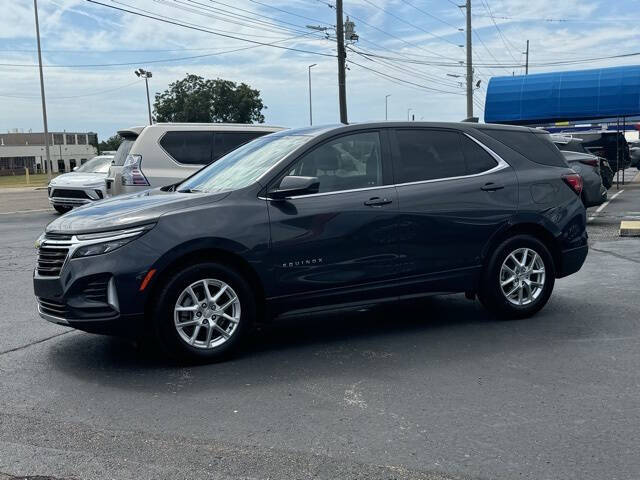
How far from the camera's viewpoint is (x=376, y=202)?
567cm

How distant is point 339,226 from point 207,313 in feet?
3.99

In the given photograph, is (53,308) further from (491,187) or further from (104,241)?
(491,187)

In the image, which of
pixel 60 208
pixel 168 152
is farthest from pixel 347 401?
pixel 60 208

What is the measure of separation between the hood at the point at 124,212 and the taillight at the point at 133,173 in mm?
5519

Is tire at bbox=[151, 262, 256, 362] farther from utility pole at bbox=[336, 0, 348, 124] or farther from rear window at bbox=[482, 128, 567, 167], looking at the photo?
utility pole at bbox=[336, 0, 348, 124]

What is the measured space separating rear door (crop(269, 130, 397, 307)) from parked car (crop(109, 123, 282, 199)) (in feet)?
18.3

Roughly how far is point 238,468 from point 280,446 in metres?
0.32

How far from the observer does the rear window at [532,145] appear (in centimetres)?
Answer: 647

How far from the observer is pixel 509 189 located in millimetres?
6262

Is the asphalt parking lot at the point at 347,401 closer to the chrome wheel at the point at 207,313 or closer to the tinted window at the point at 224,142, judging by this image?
the chrome wheel at the point at 207,313

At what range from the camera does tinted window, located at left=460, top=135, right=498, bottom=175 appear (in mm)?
6234

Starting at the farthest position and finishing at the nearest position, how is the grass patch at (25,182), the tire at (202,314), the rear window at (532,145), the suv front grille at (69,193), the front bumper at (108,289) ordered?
the grass patch at (25,182) → the suv front grille at (69,193) → the rear window at (532,145) → the tire at (202,314) → the front bumper at (108,289)

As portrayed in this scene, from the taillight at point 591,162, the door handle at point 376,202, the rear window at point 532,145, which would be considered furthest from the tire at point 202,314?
the taillight at point 591,162

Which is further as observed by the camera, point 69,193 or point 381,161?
point 69,193
